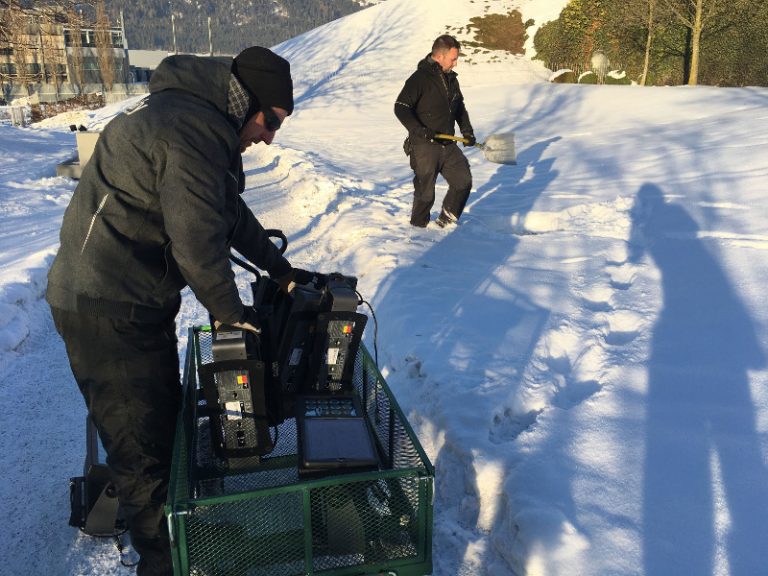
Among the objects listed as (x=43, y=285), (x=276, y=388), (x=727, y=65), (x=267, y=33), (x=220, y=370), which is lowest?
(x=43, y=285)

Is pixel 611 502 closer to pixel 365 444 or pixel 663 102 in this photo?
pixel 365 444

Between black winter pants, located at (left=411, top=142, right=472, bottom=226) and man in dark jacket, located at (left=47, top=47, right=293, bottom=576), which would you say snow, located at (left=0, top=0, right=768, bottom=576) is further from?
man in dark jacket, located at (left=47, top=47, right=293, bottom=576)

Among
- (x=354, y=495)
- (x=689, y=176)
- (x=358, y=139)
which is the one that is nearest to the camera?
(x=354, y=495)

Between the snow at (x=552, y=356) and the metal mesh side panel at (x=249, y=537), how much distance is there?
821 mm

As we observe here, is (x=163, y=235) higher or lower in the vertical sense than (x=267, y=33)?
lower

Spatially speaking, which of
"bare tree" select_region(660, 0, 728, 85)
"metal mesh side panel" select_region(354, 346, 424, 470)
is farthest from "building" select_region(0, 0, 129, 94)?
"metal mesh side panel" select_region(354, 346, 424, 470)

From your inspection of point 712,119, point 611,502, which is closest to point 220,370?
point 611,502

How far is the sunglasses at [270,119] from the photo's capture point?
2.55 metres

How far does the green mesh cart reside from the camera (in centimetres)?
219

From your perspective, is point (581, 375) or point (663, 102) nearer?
point (581, 375)

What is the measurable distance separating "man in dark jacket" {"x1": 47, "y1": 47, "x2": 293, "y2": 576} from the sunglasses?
0.01m

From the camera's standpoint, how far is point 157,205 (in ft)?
7.70

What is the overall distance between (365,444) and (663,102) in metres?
15.2

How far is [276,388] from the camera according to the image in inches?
120
